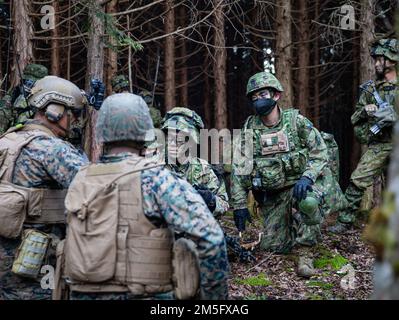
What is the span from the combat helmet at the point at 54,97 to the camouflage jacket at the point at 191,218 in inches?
66.9

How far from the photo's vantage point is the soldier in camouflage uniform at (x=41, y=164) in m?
4.49

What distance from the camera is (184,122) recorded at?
6824mm

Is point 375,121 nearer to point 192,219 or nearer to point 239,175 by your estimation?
point 239,175

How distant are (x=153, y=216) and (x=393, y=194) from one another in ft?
6.49

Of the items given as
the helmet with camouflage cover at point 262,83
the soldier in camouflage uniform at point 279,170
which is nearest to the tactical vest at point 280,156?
the soldier in camouflage uniform at point 279,170

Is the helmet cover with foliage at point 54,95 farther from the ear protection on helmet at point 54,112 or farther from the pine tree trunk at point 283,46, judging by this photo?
the pine tree trunk at point 283,46

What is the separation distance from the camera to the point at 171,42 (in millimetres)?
14953

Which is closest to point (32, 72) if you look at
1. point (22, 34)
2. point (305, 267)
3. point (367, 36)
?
point (22, 34)

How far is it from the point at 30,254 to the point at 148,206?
1.50 meters

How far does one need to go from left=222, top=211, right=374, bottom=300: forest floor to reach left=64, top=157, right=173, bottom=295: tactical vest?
2294 millimetres

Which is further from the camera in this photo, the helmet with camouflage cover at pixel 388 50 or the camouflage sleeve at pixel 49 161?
the helmet with camouflage cover at pixel 388 50

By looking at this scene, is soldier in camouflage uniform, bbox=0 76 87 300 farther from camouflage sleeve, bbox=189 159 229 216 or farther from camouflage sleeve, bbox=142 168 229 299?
camouflage sleeve, bbox=189 159 229 216
